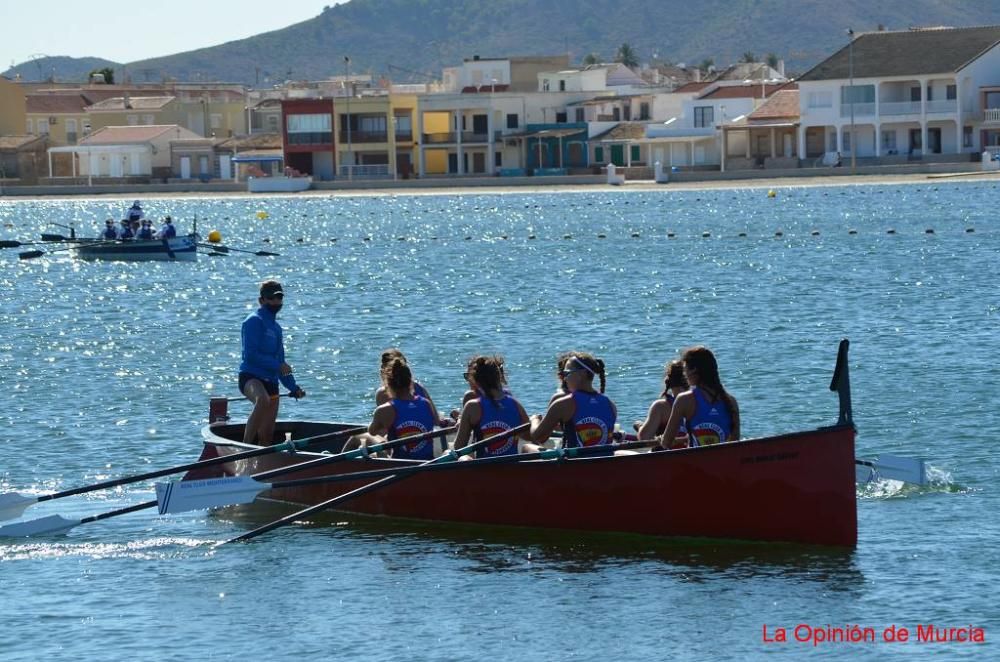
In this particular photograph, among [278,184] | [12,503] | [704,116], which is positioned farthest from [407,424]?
[278,184]

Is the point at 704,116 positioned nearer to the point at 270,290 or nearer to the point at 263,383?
the point at 263,383

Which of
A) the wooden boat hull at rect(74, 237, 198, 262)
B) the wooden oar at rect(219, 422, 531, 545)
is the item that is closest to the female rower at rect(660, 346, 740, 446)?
the wooden oar at rect(219, 422, 531, 545)

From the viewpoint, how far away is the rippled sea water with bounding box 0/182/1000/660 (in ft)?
46.9

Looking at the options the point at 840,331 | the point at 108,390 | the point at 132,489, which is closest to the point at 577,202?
the point at 840,331

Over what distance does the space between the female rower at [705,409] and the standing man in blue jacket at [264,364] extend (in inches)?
170

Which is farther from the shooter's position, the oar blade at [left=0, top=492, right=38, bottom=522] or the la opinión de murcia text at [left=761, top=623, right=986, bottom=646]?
the oar blade at [left=0, top=492, right=38, bottom=522]

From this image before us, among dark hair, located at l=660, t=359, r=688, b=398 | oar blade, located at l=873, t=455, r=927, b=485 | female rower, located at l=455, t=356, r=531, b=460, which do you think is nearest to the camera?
dark hair, located at l=660, t=359, r=688, b=398

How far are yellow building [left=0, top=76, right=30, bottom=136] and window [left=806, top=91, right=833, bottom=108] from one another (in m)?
69.1

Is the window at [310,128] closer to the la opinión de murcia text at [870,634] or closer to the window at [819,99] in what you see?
the window at [819,99]

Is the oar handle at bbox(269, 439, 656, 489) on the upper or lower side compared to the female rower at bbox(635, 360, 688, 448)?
lower

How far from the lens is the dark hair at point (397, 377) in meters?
17.1

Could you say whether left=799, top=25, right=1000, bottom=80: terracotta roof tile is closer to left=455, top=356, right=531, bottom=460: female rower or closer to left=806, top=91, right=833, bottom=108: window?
left=806, top=91, right=833, bottom=108: window

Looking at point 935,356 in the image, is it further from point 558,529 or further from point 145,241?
point 145,241

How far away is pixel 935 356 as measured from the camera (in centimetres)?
2975
